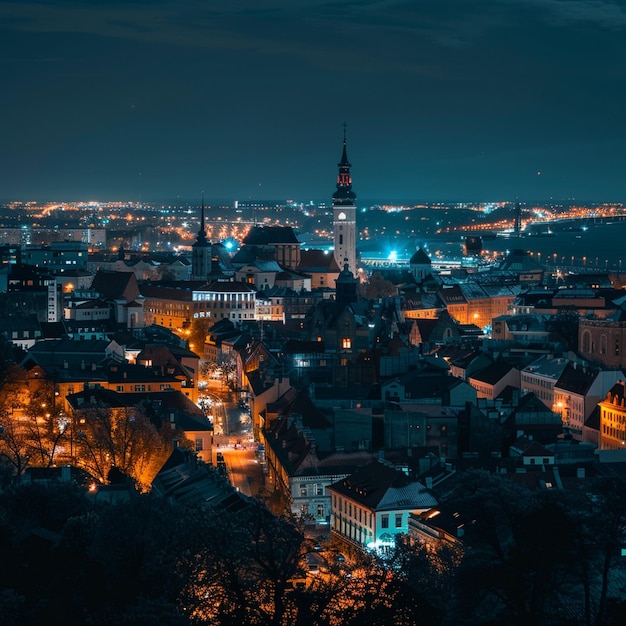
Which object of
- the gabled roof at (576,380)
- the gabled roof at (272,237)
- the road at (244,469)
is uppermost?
the gabled roof at (272,237)

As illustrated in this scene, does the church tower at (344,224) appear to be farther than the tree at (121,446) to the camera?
Yes

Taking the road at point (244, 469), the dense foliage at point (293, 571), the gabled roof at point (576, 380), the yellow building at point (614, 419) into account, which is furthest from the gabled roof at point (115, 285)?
the dense foliage at point (293, 571)

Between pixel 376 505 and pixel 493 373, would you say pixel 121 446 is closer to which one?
pixel 376 505

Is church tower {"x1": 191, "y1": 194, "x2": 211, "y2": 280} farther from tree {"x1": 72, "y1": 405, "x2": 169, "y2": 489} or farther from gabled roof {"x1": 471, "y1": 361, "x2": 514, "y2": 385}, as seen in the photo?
tree {"x1": 72, "y1": 405, "x2": 169, "y2": 489}

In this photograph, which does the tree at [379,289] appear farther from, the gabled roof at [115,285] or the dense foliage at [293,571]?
the dense foliage at [293,571]

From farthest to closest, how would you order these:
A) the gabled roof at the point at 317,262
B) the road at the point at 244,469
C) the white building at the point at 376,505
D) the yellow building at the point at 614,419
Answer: the gabled roof at the point at 317,262 → the yellow building at the point at 614,419 → the road at the point at 244,469 → the white building at the point at 376,505

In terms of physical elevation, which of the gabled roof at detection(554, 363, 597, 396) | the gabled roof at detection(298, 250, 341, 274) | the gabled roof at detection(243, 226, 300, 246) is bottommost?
the gabled roof at detection(554, 363, 597, 396)

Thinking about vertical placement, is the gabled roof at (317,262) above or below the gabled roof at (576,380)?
above

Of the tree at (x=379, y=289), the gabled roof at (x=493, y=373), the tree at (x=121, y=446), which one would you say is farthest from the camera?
the tree at (x=379, y=289)

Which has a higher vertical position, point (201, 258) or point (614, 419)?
point (201, 258)

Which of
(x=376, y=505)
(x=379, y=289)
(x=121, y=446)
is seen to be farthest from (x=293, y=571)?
(x=379, y=289)

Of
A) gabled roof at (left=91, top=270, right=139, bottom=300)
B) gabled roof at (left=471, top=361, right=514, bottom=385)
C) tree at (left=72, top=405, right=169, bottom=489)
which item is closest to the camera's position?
tree at (left=72, top=405, right=169, bottom=489)

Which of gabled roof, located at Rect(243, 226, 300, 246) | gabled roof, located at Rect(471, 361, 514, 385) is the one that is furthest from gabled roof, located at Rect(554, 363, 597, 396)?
gabled roof, located at Rect(243, 226, 300, 246)
